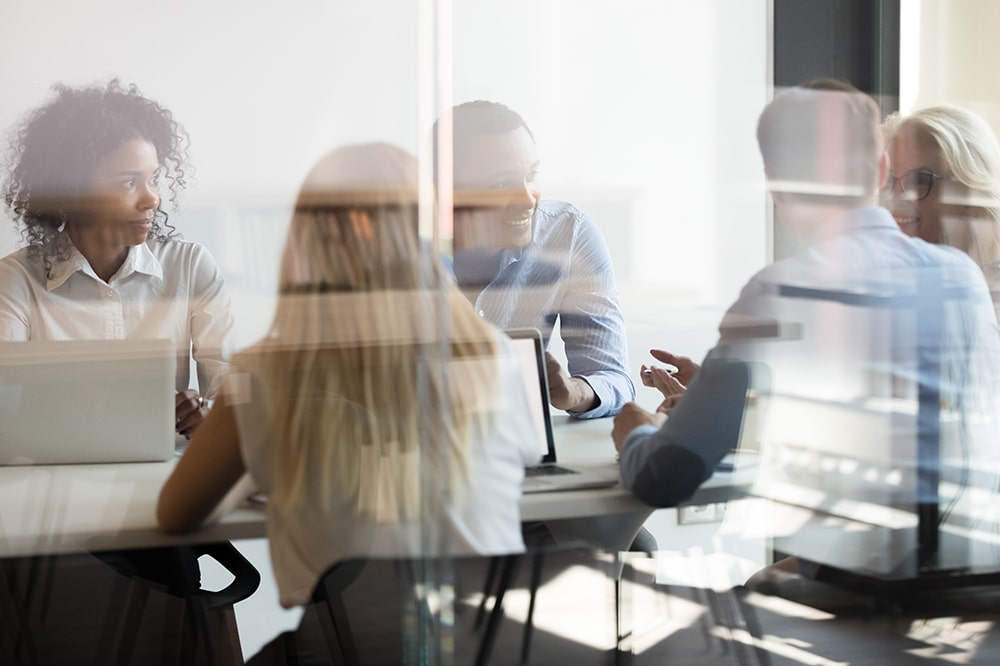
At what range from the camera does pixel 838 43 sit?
222cm

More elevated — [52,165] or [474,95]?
[474,95]

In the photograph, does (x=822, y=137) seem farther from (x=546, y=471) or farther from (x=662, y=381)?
(x=546, y=471)

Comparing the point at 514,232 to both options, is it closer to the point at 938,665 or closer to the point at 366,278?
the point at 366,278

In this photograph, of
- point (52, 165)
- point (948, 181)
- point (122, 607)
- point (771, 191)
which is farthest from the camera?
point (948, 181)

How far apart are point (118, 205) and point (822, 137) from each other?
1.42 meters

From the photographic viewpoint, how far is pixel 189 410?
6.07 ft

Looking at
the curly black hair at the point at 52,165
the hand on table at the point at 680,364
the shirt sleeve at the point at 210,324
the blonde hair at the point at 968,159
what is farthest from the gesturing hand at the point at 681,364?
the curly black hair at the point at 52,165

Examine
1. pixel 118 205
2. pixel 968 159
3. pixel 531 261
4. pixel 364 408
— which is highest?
pixel 968 159

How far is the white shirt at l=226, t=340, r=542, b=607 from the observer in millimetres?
1954

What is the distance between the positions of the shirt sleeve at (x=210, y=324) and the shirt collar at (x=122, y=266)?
72 mm

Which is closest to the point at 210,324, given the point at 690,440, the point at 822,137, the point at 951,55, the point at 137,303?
the point at 137,303

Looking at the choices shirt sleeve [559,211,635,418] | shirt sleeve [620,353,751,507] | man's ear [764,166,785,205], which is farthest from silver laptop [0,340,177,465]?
man's ear [764,166,785,205]

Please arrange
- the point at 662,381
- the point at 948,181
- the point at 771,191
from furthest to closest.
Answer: the point at 948,181 < the point at 771,191 < the point at 662,381

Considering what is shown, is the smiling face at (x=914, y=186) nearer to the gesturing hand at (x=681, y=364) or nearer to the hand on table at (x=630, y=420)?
the gesturing hand at (x=681, y=364)
